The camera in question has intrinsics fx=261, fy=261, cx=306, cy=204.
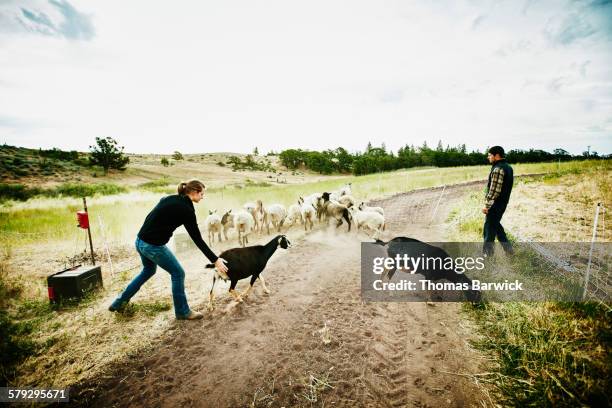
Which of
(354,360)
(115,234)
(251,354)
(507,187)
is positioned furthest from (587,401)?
(115,234)

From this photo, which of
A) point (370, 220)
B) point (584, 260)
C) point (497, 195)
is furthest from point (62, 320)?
point (584, 260)

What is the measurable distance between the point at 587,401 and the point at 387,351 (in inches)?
81.1

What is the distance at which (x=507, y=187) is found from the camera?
19.4ft

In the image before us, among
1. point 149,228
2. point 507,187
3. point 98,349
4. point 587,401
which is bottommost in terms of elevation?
point 98,349

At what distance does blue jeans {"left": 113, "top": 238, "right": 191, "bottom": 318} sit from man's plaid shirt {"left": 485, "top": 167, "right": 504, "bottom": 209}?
6.75 meters

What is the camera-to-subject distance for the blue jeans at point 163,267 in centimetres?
436

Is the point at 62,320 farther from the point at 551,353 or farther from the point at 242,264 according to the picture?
the point at 551,353

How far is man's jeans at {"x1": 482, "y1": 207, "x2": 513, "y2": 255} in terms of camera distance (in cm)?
602

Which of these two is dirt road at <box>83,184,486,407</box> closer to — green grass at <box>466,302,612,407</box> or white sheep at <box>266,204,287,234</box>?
green grass at <box>466,302,612,407</box>

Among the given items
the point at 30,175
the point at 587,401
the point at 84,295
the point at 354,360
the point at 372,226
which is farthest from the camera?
the point at 30,175

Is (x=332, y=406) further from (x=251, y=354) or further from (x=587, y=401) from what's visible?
(x=587, y=401)

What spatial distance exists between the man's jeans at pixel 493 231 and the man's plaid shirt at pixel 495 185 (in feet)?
0.64

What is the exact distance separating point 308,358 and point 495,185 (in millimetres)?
5533

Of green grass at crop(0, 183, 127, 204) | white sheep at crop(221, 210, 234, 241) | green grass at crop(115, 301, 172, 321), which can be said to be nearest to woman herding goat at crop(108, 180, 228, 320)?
green grass at crop(115, 301, 172, 321)
